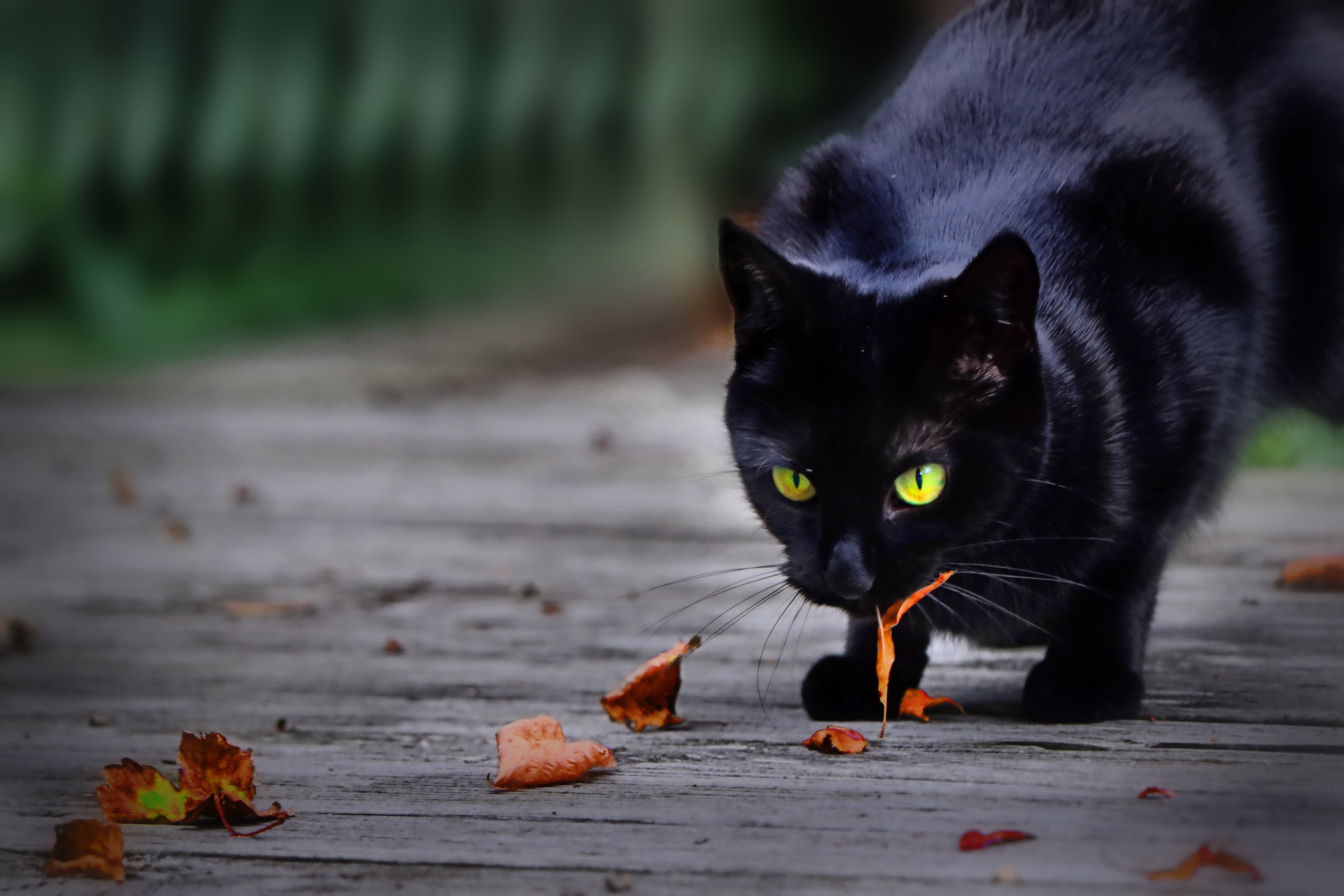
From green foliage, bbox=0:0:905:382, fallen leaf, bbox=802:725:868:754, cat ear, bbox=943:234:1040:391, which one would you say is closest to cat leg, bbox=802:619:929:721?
fallen leaf, bbox=802:725:868:754

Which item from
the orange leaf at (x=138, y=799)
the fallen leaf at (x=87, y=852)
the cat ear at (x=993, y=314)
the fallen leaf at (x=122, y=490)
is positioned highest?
the fallen leaf at (x=122, y=490)

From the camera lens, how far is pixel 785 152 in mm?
5477

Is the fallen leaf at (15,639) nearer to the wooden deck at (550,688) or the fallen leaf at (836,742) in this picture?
the wooden deck at (550,688)

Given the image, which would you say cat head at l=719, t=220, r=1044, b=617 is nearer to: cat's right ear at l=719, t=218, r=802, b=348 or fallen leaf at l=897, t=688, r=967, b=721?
cat's right ear at l=719, t=218, r=802, b=348

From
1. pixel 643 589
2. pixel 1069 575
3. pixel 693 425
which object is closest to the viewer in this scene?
pixel 1069 575

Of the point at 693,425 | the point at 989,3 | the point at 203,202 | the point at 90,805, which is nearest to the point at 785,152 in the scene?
the point at 693,425

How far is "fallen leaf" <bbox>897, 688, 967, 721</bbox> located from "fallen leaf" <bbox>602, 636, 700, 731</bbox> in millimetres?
284

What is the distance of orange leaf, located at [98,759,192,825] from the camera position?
1540 mm

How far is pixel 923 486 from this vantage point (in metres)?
1.64

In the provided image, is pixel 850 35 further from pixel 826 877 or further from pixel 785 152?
pixel 826 877

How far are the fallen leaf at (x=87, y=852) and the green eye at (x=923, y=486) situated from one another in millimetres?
909

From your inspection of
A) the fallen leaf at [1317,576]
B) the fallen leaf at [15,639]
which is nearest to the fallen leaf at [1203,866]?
the fallen leaf at [1317,576]

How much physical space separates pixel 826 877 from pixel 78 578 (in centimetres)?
193

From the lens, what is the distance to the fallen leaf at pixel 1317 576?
2.37 metres
